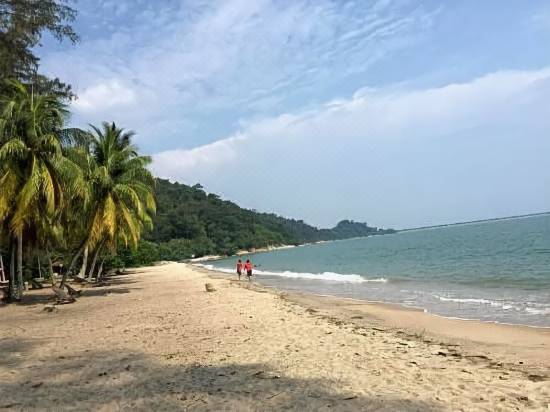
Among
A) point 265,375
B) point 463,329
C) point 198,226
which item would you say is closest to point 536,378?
point 265,375

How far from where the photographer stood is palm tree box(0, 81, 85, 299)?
15.8m

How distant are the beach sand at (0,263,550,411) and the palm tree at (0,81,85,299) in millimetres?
4350

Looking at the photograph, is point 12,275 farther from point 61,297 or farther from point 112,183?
point 112,183

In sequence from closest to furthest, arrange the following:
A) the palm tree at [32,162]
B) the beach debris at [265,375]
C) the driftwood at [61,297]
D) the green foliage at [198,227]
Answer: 1. the beach debris at [265,375]
2. the palm tree at [32,162]
3. the driftwood at [61,297]
4. the green foliage at [198,227]

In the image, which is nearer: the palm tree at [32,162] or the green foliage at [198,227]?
the palm tree at [32,162]

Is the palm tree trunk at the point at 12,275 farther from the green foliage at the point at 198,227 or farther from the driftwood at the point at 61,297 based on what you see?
the green foliage at the point at 198,227

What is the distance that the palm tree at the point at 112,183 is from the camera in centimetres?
2075

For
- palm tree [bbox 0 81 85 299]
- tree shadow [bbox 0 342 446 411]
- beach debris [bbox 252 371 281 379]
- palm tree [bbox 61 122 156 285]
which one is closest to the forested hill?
palm tree [bbox 61 122 156 285]

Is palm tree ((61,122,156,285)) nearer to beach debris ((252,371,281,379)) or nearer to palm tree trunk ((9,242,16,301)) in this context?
palm tree trunk ((9,242,16,301))

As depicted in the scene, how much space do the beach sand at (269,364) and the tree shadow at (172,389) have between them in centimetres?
2

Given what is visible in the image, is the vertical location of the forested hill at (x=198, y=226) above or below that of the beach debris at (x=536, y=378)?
above

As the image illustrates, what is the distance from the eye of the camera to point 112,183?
2141 centimetres

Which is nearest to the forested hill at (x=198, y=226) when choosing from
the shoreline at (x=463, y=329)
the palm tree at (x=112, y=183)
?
the palm tree at (x=112, y=183)

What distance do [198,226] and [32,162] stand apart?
10879 cm
